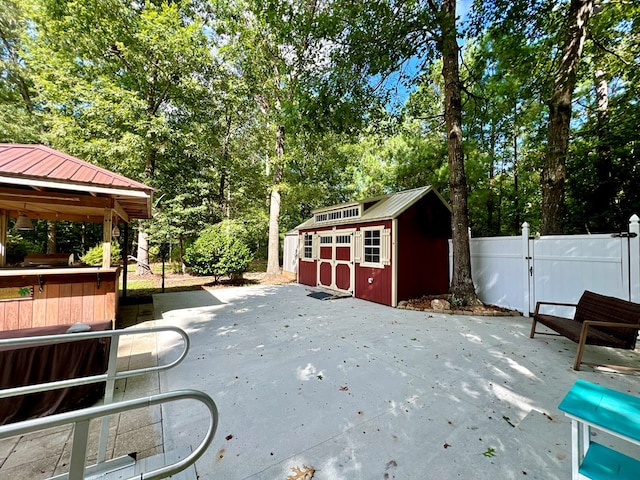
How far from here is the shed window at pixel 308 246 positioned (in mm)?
10305

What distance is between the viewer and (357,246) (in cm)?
791

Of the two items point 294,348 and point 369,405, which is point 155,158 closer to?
point 294,348

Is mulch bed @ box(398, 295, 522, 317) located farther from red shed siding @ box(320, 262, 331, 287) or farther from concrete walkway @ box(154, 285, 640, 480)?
red shed siding @ box(320, 262, 331, 287)

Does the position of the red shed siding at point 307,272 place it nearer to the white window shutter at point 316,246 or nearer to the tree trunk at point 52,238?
the white window shutter at point 316,246

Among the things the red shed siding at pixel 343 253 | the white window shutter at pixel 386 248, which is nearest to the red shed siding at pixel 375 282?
the white window shutter at pixel 386 248

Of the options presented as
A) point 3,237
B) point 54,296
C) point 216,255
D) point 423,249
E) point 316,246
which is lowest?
point 54,296

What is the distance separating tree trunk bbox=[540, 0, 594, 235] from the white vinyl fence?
101cm

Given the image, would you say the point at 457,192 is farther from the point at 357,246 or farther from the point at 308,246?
the point at 308,246

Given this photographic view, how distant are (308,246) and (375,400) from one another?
8035 millimetres

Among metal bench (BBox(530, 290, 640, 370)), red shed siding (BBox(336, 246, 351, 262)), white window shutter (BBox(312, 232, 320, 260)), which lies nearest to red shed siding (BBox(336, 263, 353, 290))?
red shed siding (BBox(336, 246, 351, 262))

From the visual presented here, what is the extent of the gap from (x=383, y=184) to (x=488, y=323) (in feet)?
28.5

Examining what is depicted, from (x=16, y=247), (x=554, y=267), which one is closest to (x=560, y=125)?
(x=554, y=267)

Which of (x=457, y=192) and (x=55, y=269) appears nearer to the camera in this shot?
(x=55, y=269)

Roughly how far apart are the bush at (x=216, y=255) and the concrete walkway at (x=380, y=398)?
Answer: 4.63 meters
